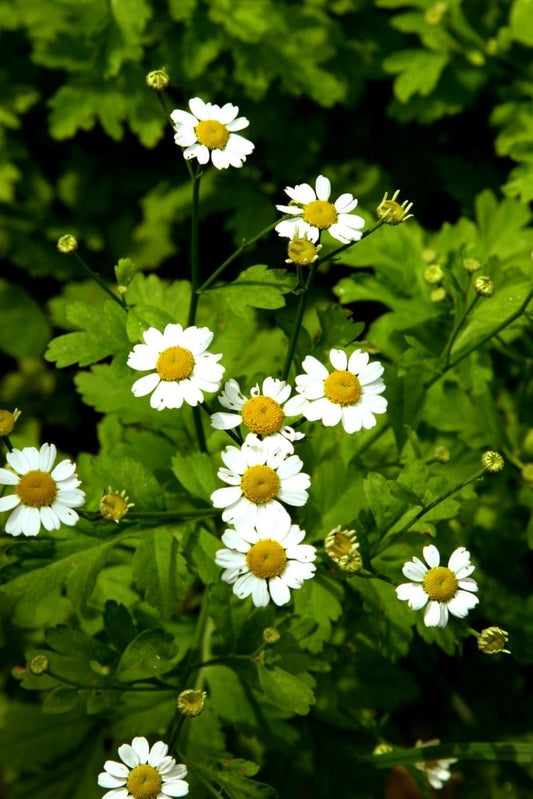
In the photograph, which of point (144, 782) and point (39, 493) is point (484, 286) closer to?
point (39, 493)

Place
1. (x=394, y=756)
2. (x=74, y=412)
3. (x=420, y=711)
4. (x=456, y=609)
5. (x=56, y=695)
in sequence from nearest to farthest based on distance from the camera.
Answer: (x=456, y=609), (x=56, y=695), (x=394, y=756), (x=420, y=711), (x=74, y=412)

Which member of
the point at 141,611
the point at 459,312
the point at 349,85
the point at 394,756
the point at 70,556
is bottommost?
the point at 394,756

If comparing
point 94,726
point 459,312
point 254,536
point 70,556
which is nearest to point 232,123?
point 459,312

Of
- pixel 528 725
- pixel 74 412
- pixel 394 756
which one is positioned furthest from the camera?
pixel 74 412

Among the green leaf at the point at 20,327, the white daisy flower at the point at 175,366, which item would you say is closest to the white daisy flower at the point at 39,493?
the white daisy flower at the point at 175,366

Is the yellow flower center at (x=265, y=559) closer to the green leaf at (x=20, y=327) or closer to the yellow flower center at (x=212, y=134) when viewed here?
the yellow flower center at (x=212, y=134)

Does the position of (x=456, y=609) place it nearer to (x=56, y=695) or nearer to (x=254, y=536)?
(x=254, y=536)
